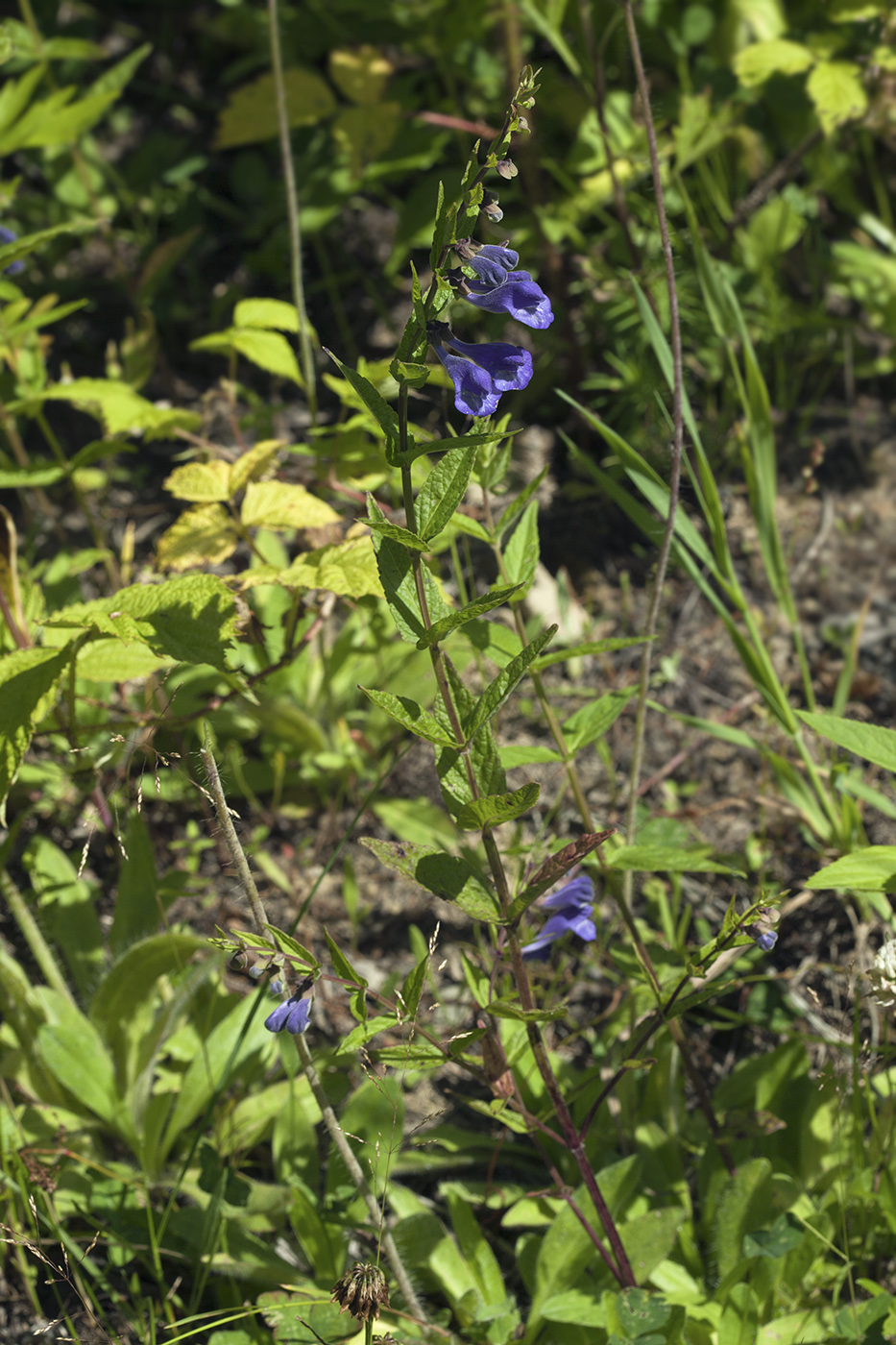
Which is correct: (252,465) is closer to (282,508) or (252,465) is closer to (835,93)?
(282,508)

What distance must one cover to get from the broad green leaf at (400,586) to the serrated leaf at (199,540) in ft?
2.90

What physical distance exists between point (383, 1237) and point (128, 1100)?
717 mm

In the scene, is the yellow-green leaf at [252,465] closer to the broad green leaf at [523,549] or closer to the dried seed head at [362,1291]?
the broad green leaf at [523,549]

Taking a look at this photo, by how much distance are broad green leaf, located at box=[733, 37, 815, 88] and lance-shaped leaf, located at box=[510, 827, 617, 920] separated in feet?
8.02

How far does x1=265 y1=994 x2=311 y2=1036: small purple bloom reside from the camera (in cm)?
138

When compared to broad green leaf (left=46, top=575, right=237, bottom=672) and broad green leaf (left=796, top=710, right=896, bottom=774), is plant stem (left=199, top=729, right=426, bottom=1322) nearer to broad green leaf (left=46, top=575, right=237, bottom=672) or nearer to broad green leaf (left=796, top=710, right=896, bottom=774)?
broad green leaf (left=46, top=575, right=237, bottom=672)

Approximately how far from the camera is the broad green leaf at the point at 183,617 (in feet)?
5.52

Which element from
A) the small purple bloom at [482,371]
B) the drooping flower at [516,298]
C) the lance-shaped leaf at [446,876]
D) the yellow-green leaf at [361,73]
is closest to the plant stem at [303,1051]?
the lance-shaped leaf at [446,876]

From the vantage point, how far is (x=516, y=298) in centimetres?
123

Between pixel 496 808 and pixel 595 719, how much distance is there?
23.0 inches

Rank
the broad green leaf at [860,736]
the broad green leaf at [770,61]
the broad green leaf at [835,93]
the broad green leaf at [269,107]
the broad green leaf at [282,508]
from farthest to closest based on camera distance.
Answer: the broad green leaf at [269,107] < the broad green leaf at [770,61] < the broad green leaf at [835,93] < the broad green leaf at [282,508] < the broad green leaf at [860,736]

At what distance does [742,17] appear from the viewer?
3.28 meters

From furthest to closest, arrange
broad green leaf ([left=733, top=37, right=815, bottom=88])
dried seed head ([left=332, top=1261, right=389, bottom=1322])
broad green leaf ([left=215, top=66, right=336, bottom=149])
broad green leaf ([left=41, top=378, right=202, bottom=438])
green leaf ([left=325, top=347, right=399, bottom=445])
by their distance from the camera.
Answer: broad green leaf ([left=215, top=66, right=336, bottom=149]) → broad green leaf ([left=733, top=37, right=815, bottom=88]) → broad green leaf ([left=41, top=378, right=202, bottom=438]) → dried seed head ([left=332, top=1261, right=389, bottom=1322]) → green leaf ([left=325, top=347, right=399, bottom=445])

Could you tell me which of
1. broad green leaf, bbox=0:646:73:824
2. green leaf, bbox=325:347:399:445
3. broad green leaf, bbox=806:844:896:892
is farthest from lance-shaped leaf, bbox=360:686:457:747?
broad green leaf, bbox=0:646:73:824
